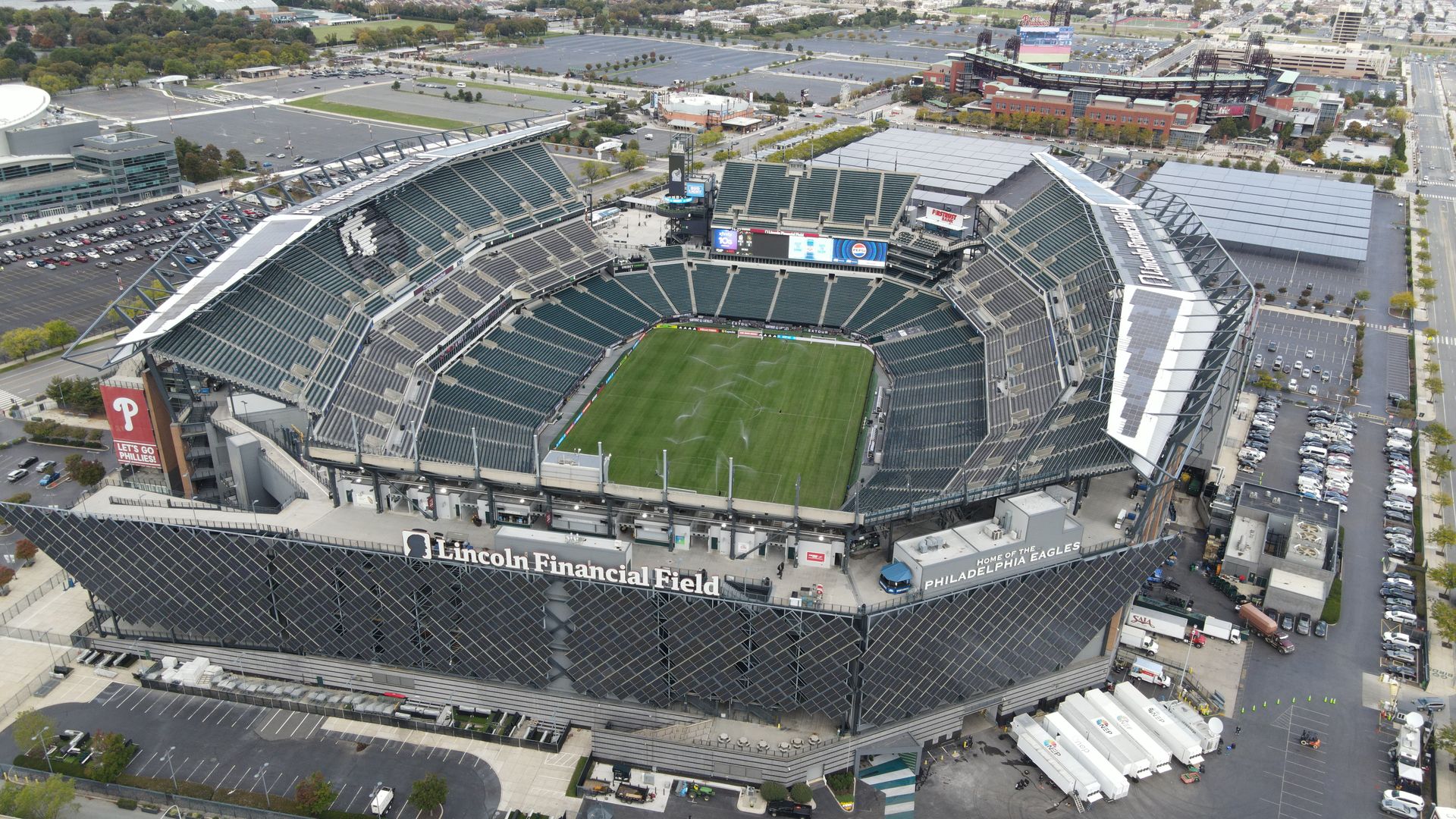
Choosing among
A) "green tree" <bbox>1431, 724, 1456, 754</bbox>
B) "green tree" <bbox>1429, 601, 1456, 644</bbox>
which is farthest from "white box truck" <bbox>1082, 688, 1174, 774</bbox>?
"green tree" <bbox>1429, 601, 1456, 644</bbox>

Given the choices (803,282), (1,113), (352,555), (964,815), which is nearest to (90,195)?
(1,113)

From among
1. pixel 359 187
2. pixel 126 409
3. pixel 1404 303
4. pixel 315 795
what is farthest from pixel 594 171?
pixel 315 795

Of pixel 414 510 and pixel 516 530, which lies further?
pixel 414 510

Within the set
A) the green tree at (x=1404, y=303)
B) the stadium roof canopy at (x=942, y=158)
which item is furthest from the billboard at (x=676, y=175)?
the green tree at (x=1404, y=303)

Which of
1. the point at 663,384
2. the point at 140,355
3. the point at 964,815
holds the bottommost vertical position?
the point at 964,815

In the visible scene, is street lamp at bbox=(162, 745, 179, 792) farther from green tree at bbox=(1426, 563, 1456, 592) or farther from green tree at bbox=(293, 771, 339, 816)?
green tree at bbox=(1426, 563, 1456, 592)

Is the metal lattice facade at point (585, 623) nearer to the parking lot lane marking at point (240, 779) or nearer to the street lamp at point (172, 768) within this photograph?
the street lamp at point (172, 768)

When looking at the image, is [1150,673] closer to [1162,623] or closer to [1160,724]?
[1162,623]

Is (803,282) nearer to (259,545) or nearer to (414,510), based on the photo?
(414,510)
